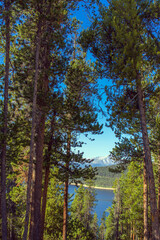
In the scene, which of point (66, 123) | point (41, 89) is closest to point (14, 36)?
point (41, 89)

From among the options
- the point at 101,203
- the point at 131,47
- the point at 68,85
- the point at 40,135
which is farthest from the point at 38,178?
the point at 101,203

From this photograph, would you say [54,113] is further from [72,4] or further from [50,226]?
[50,226]

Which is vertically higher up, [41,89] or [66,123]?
[41,89]

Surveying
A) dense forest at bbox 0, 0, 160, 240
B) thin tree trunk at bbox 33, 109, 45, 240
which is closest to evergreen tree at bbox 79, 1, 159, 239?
dense forest at bbox 0, 0, 160, 240

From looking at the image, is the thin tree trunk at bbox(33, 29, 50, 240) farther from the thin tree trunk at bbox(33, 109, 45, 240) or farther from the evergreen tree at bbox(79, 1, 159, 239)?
the evergreen tree at bbox(79, 1, 159, 239)

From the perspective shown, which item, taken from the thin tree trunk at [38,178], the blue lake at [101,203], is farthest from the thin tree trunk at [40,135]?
the blue lake at [101,203]

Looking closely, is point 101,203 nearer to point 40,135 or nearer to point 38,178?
point 38,178

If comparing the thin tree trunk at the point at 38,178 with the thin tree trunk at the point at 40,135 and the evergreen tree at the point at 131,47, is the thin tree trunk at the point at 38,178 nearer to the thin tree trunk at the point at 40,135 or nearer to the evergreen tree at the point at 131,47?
the thin tree trunk at the point at 40,135

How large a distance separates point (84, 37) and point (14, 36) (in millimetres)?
3401

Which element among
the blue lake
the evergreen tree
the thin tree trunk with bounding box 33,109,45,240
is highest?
the evergreen tree

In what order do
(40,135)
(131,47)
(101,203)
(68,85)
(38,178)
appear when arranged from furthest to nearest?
(101,203) < (68,85) < (40,135) < (38,178) < (131,47)

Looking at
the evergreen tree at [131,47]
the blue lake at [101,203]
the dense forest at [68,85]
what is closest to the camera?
the evergreen tree at [131,47]

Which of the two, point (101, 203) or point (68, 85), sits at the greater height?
point (68, 85)

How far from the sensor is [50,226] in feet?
39.5
